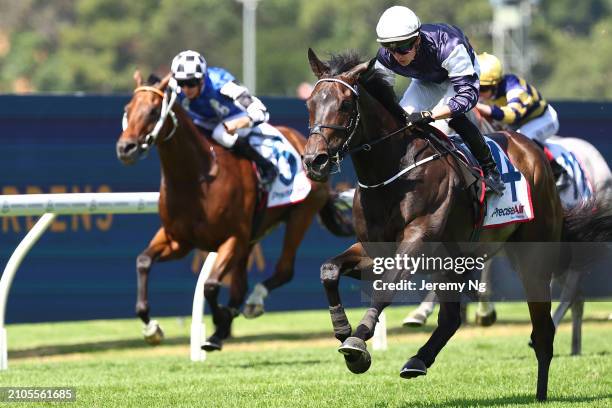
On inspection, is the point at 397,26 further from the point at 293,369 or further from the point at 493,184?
the point at 293,369

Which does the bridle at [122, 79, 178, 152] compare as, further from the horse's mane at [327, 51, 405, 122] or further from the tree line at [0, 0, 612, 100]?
the tree line at [0, 0, 612, 100]

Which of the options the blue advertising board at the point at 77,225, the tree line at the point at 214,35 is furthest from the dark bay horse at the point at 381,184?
the tree line at the point at 214,35

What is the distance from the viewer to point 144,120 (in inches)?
347

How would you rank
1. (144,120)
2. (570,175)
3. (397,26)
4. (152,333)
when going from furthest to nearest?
(570,175) → (144,120) → (152,333) → (397,26)

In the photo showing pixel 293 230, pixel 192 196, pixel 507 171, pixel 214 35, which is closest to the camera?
pixel 507 171

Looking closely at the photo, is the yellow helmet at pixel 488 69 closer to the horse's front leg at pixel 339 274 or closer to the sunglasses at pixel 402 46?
the sunglasses at pixel 402 46

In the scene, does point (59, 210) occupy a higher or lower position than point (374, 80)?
lower

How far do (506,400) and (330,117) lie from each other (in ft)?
6.04

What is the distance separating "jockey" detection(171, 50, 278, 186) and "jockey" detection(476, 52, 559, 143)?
1.68m

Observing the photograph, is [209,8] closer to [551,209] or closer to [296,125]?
[296,125]

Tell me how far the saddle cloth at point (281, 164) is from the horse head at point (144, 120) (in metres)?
0.97

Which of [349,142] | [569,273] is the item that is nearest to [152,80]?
[349,142]
